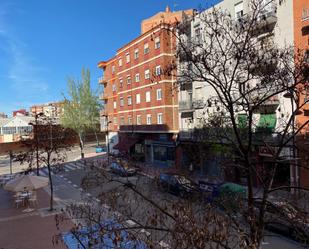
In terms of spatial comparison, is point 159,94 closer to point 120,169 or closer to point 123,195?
point 120,169

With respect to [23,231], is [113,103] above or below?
above

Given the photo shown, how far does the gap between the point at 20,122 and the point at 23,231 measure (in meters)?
54.4

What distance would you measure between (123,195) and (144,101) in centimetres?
2514

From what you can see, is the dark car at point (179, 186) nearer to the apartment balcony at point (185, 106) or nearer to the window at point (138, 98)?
the apartment balcony at point (185, 106)

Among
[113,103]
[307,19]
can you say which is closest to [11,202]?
[307,19]

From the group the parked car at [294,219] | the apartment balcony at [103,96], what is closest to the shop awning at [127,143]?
the apartment balcony at [103,96]

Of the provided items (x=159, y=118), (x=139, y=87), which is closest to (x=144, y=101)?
(x=139, y=87)

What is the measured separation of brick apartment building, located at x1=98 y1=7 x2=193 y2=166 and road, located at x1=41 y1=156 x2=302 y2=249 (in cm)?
565

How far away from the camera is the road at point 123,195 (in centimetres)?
518

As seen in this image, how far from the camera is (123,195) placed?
17.1 feet

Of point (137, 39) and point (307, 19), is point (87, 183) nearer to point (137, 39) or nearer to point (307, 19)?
point (307, 19)

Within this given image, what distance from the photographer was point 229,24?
6.00m

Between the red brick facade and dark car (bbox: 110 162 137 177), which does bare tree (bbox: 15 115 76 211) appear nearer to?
the red brick facade

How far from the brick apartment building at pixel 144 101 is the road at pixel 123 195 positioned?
5.65m
